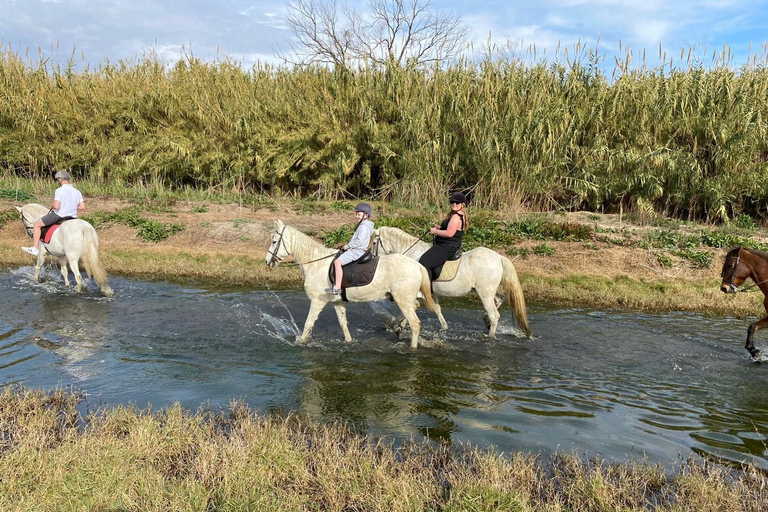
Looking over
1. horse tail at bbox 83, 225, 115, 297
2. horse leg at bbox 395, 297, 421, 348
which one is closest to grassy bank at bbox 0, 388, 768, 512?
horse leg at bbox 395, 297, 421, 348

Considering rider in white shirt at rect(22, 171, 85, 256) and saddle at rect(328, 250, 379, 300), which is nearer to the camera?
saddle at rect(328, 250, 379, 300)

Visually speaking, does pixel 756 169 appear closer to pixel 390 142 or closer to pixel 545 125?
pixel 545 125

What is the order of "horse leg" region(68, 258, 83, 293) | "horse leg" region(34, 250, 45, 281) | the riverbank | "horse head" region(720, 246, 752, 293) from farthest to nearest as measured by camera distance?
1. "horse leg" region(34, 250, 45, 281)
2. the riverbank
3. "horse leg" region(68, 258, 83, 293)
4. "horse head" region(720, 246, 752, 293)

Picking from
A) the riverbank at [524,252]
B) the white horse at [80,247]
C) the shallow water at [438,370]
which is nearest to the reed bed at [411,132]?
the riverbank at [524,252]

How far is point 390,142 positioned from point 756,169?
443 inches

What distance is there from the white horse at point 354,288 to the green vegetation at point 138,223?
8.92 m

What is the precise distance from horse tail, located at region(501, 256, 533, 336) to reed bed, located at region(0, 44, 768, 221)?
314 inches

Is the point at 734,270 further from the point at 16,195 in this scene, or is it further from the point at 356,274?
the point at 16,195

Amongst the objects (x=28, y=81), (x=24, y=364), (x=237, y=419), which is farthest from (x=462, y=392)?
(x=28, y=81)

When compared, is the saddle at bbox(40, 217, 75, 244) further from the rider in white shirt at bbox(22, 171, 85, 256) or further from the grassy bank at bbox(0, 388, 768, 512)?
the grassy bank at bbox(0, 388, 768, 512)

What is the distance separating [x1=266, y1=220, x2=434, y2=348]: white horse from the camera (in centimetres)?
929

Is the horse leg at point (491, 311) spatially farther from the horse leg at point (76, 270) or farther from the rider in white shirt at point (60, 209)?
the rider in white shirt at point (60, 209)

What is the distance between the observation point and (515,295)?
973cm

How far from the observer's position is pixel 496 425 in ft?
21.0
